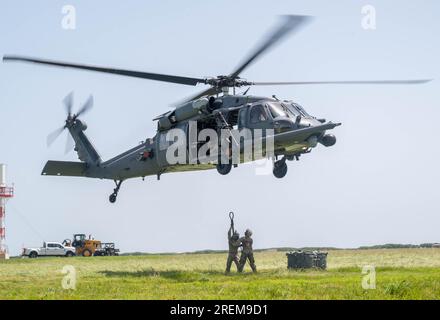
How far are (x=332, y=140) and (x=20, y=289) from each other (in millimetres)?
12111

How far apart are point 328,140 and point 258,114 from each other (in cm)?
278

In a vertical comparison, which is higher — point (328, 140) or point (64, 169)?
point (328, 140)

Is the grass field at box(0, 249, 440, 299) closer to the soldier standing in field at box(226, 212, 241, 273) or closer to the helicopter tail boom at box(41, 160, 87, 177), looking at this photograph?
the soldier standing in field at box(226, 212, 241, 273)

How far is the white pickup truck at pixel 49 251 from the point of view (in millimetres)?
59062

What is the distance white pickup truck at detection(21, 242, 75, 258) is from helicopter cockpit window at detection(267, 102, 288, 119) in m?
38.4

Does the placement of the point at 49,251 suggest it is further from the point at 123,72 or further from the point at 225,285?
the point at 225,285

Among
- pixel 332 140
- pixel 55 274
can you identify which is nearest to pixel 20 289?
pixel 55 274

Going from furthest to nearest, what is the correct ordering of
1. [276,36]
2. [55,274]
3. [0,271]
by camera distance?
[0,271] < [55,274] < [276,36]

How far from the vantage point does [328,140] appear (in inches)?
970

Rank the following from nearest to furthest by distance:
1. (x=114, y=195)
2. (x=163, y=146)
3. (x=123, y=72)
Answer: (x=123, y=72)
(x=163, y=146)
(x=114, y=195)

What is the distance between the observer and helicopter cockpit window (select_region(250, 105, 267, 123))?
25.3 m

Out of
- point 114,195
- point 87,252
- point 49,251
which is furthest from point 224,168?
point 49,251
